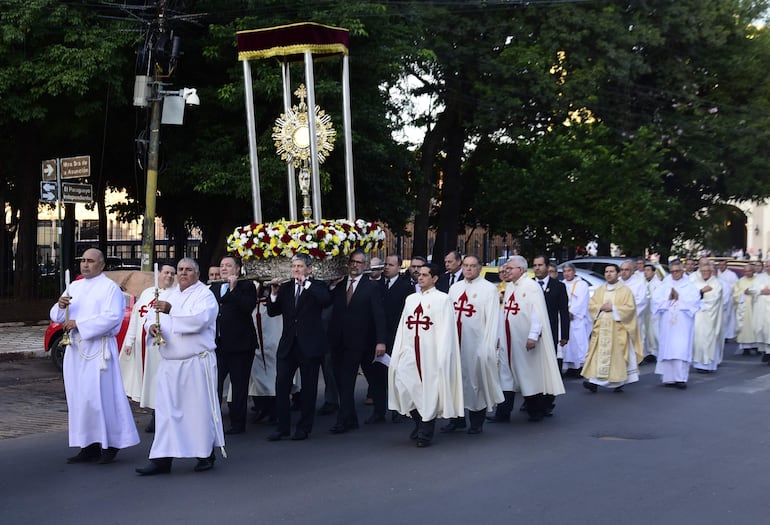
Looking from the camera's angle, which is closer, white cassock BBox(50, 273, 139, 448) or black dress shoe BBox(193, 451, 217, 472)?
black dress shoe BBox(193, 451, 217, 472)

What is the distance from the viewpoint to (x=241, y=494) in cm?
771

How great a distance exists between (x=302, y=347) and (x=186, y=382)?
1.75m

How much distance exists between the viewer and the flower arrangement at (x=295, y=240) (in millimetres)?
11391

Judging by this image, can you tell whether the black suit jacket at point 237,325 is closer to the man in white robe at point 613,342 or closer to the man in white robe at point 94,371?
the man in white robe at point 94,371

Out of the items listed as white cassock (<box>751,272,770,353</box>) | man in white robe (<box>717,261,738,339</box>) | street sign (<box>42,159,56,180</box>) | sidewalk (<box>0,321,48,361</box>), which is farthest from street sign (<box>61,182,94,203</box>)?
man in white robe (<box>717,261,738,339</box>)

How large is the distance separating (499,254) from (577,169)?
1389cm

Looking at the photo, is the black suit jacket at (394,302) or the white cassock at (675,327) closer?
the black suit jacket at (394,302)

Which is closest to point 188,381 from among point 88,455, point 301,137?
point 88,455

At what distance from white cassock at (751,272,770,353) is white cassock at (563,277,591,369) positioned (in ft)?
12.4

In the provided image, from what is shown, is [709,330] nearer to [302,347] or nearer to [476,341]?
[476,341]

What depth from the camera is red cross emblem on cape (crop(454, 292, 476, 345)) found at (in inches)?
433

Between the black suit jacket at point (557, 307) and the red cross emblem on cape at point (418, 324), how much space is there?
153 inches

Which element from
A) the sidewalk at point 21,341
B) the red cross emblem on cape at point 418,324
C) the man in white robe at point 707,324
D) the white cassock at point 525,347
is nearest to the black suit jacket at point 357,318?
the red cross emblem on cape at point 418,324

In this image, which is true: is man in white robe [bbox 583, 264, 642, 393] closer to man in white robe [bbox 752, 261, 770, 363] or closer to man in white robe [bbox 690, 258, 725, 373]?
man in white robe [bbox 690, 258, 725, 373]
